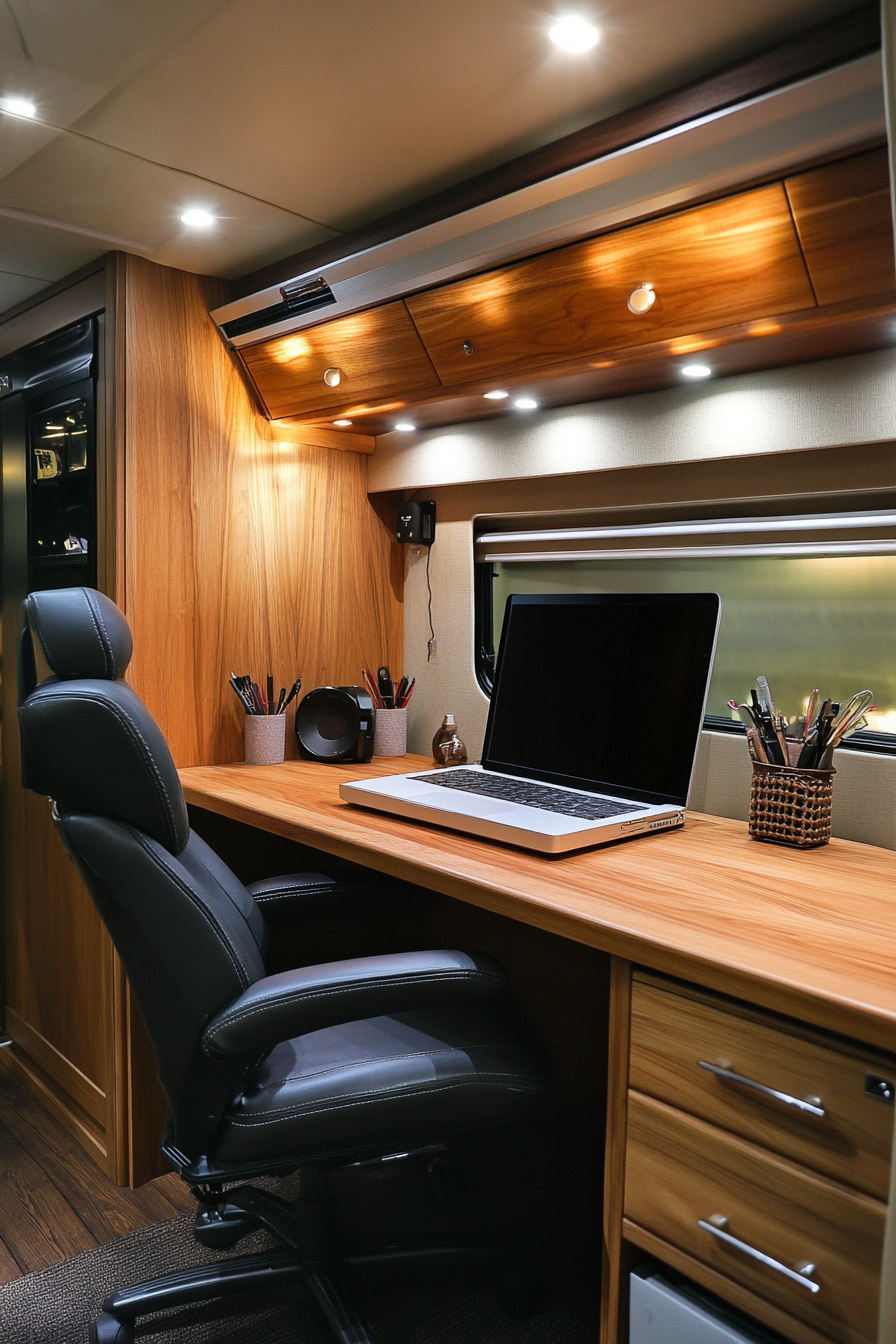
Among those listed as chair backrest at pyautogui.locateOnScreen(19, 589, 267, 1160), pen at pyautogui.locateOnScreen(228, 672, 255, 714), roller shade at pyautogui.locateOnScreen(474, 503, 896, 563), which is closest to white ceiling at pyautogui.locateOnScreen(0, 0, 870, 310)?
roller shade at pyautogui.locateOnScreen(474, 503, 896, 563)

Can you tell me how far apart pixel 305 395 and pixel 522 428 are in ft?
1.76

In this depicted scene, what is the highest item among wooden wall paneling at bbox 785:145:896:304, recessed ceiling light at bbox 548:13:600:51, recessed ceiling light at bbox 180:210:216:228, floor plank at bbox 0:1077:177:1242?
recessed ceiling light at bbox 548:13:600:51

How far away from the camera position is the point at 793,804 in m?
1.54

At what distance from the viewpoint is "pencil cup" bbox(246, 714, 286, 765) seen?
230 cm

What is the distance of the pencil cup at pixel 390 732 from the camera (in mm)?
2424

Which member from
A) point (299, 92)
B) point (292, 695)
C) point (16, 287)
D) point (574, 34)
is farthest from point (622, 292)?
point (16, 287)

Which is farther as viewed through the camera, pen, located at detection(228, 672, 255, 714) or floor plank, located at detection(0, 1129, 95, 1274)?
pen, located at detection(228, 672, 255, 714)

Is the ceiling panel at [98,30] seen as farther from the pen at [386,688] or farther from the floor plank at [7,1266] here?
the floor plank at [7,1266]

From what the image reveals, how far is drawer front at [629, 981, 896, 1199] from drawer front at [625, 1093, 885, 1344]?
0.07 feet

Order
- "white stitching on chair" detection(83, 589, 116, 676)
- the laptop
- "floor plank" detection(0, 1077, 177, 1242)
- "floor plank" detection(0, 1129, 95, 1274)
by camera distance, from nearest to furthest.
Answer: "white stitching on chair" detection(83, 589, 116, 676)
the laptop
"floor plank" detection(0, 1129, 95, 1274)
"floor plank" detection(0, 1077, 177, 1242)

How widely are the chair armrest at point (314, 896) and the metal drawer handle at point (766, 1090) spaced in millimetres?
873

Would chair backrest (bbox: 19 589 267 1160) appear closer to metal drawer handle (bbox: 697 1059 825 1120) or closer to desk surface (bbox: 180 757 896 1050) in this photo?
desk surface (bbox: 180 757 896 1050)

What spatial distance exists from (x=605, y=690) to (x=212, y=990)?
96cm

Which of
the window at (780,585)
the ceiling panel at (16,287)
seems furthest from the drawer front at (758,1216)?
the ceiling panel at (16,287)
